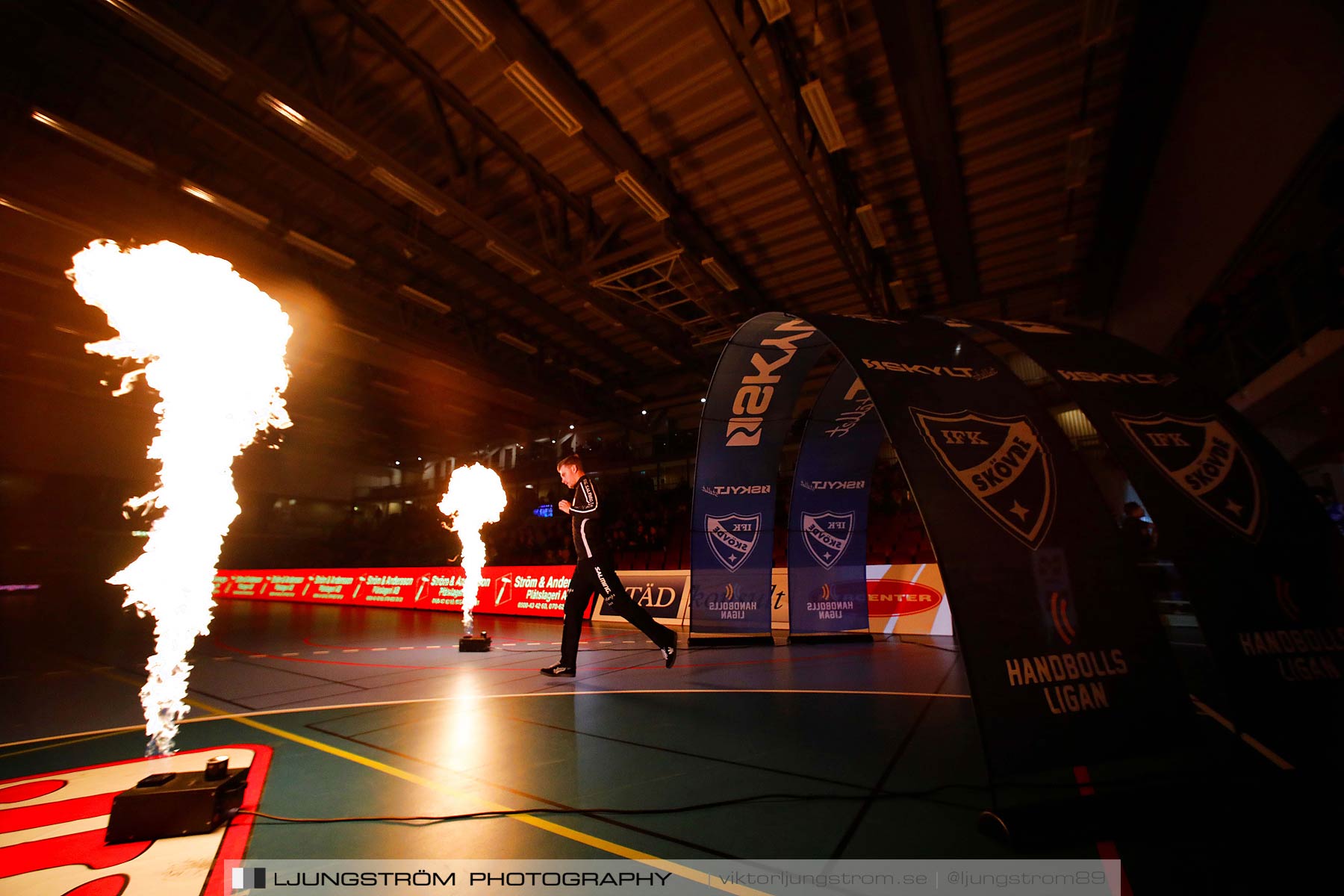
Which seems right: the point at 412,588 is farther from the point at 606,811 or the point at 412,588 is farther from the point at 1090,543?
the point at 1090,543

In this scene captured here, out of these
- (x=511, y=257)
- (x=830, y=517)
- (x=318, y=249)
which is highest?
(x=318, y=249)

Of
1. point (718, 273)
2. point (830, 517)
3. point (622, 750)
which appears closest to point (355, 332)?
point (718, 273)

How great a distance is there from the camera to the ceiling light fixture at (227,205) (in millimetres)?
8867

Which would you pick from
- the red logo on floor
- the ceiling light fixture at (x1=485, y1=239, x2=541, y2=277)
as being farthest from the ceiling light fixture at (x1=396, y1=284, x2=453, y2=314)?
the red logo on floor

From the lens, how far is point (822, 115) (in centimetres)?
754

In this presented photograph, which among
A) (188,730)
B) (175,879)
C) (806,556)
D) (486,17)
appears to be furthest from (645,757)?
(486,17)

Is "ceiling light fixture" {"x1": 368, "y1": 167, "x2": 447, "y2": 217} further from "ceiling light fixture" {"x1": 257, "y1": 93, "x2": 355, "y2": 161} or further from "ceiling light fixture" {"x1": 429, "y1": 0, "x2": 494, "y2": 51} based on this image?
"ceiling light fixture" {"x1": 429, "y1": 0, "x2": 494, "y2": 51}

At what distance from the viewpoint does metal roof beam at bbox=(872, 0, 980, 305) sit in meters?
6.37

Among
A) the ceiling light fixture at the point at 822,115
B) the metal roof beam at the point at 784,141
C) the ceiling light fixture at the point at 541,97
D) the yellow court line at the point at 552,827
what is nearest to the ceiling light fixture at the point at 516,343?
the ceiling light fixture at the point at 541,97

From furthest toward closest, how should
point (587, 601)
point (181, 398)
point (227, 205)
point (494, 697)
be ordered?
point (227, 205) < point (587, 601) < point (494, 697) < point (181, 398)

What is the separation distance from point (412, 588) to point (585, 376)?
773cm

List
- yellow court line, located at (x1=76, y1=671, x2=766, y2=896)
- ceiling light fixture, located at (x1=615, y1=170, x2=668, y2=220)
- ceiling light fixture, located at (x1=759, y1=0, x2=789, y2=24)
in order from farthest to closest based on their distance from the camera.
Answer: ceiling light fixture, located at (x1=615, y1=170, x2=668, y2=220) < ceiling light fixture, located at (x1=759, y1=0, x2=789, y2=24) < yellow court line, located at (x1=76, y1=671, x2=766, y2=896)

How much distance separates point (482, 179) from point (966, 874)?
10501mm

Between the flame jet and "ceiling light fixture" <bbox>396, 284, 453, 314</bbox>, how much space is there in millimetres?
9285
